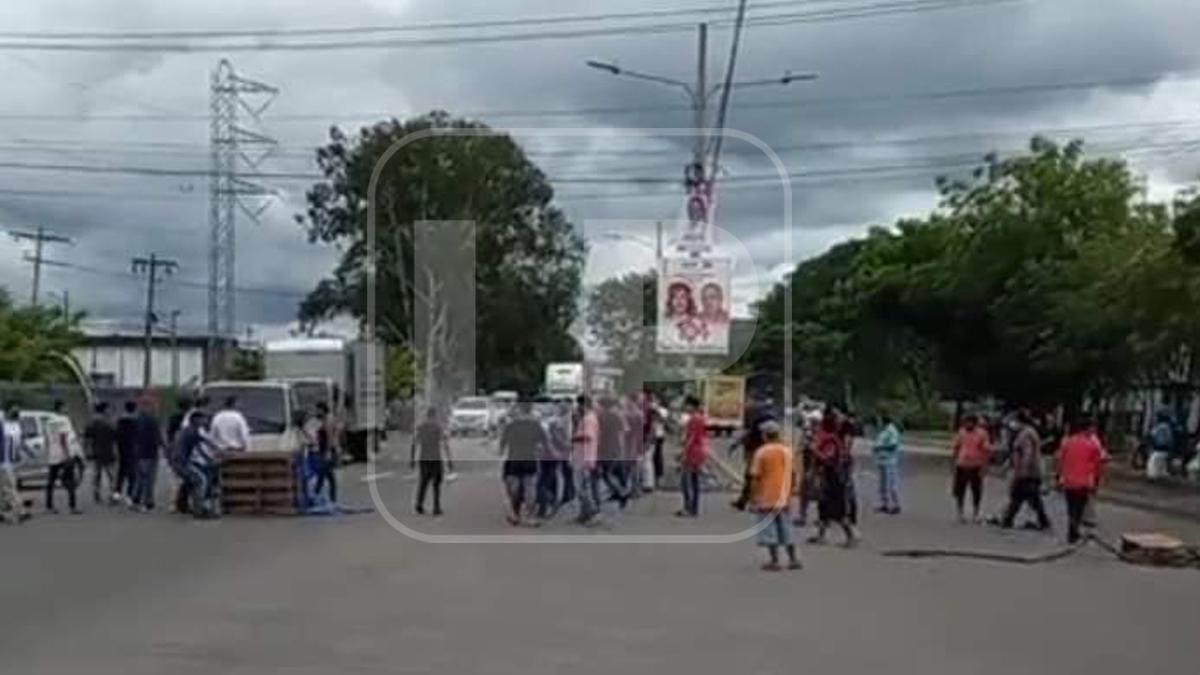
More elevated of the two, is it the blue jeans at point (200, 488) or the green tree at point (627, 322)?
the green tree at point (627, 322)

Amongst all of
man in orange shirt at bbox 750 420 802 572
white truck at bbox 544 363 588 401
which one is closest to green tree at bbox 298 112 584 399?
white truck at bbox 544 363 588 401

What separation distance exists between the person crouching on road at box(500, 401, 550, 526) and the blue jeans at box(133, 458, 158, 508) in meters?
5.79

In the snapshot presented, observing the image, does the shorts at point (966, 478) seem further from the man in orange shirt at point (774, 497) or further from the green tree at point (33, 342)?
the green tree at point (33, 342)

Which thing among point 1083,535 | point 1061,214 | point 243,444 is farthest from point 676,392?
point 1083,535

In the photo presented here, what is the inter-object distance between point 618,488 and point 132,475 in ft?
24.3

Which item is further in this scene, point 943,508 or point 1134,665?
point 943,508

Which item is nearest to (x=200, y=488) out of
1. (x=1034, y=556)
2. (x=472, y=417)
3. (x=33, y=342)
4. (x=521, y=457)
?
(x=521, y=457)

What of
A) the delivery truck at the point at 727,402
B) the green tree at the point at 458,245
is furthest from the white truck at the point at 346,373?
the delivery truck at the point at 727,402

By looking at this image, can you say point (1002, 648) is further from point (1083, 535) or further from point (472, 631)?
point (1083, 535)

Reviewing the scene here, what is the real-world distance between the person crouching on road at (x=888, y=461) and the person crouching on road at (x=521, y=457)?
613cm

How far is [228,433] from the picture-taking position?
1177 inches

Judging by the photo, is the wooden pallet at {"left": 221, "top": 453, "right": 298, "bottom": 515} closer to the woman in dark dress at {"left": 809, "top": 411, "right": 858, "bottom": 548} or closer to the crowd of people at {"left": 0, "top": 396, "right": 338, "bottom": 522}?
the crowd of people at {"left": 0, "top": 396, "right": 338, "bottom": 522}

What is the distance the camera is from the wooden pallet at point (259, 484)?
29.7m

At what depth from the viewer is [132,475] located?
1217 inches
